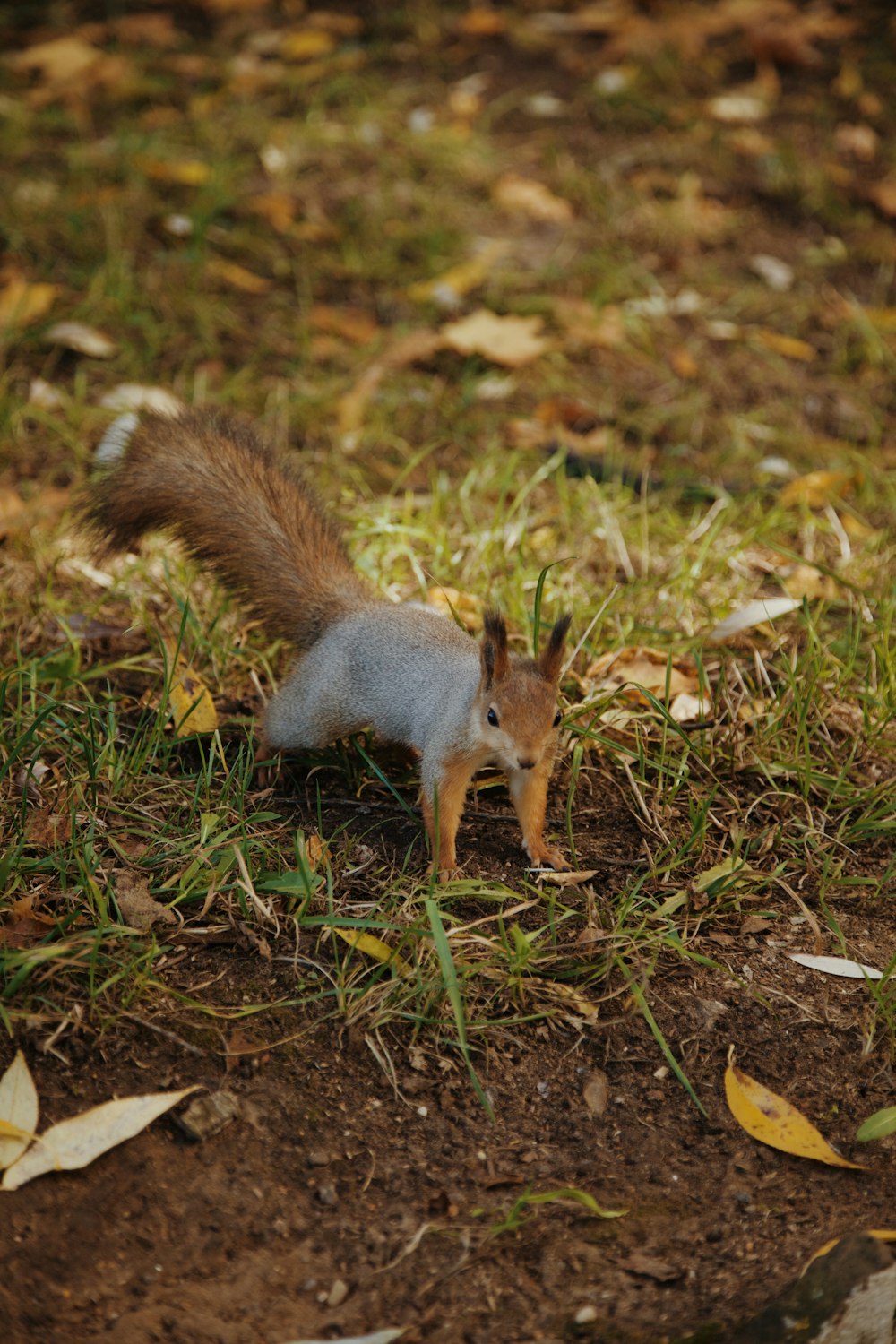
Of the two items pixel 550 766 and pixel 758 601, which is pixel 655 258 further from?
pixel 550 766

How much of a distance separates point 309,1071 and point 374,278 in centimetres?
266

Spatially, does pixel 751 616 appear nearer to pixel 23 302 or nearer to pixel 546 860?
pixel 546 860

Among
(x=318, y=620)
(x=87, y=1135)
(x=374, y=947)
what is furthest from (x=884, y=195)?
(x=87, y=1135)

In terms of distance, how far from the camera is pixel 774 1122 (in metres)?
1.65

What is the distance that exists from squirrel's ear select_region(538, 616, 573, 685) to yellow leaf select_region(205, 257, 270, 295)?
2.17 meters

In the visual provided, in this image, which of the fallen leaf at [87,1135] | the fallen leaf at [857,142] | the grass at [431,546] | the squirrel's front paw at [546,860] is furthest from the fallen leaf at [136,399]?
the fallen leaf at [857,142]

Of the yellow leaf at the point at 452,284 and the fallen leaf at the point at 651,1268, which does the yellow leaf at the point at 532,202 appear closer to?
the yellow leaf at the point at 452,284

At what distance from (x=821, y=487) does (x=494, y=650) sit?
147cm

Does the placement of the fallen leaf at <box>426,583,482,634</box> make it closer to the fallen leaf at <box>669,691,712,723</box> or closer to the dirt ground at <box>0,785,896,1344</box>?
the fallen leaf at <box>669,691,712,723</box>

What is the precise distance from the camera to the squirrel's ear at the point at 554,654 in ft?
5.88

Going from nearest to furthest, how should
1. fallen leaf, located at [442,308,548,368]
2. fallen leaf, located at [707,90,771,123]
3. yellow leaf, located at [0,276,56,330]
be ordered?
1. yellow leaf, located at [0,276,56,330]
2. fallen leaf, located at [442,308,548,368]
3. fallen leaf, located at [707,90,771,123]

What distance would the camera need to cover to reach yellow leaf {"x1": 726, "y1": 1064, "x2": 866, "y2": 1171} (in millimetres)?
1618

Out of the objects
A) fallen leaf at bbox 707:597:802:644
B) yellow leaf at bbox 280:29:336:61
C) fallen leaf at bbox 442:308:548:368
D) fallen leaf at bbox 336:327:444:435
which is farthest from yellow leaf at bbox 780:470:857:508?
yellow leaf at bbox 280:29:336:61

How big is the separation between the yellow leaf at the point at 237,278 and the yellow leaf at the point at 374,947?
2369 mm
